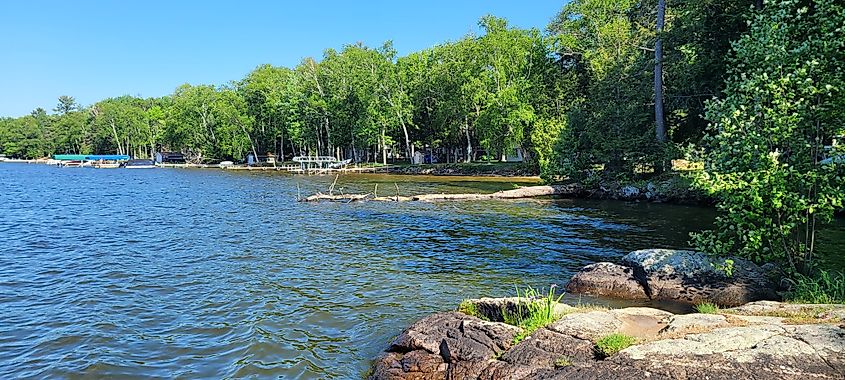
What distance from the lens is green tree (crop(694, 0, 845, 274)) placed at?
32.2 ft

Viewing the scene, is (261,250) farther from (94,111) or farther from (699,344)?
A: (94,111)

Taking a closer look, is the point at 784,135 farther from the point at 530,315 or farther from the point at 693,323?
the point at 530,315

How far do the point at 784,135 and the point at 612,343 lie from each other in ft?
20.4

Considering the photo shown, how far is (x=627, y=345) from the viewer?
6602 millimetres

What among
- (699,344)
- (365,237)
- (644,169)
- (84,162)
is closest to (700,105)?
(644,169)

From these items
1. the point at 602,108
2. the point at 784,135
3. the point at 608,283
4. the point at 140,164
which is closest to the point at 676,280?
the point at 608,283

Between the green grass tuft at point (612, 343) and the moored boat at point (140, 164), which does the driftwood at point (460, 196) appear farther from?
the moored boat at point (140, 164)

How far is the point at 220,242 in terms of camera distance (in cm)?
1977

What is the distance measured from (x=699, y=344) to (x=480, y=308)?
3682mm

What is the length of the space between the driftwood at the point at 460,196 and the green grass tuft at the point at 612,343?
27.3 meters

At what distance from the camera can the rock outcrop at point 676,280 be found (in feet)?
35.5

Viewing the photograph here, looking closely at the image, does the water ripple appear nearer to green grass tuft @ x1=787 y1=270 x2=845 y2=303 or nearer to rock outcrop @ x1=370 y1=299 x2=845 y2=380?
rock outcrop @ x1=370 y1=299 x2=845 y2=380

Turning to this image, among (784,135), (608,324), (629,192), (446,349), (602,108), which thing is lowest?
(446,349)

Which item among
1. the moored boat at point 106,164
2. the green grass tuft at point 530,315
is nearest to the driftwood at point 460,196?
the green grass tuft at point 530,315
